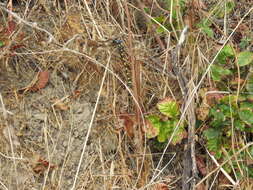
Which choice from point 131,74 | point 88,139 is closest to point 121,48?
point 131,74

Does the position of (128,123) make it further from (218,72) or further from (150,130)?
(218,72)

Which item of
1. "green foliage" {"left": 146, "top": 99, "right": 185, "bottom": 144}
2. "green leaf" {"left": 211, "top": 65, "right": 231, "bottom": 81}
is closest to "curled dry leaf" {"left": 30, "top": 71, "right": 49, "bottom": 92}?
"green foliage" {"left": 146, "top": 99, "right": 185, "bottom": 144}

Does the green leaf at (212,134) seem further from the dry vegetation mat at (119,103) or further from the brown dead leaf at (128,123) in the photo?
the brown dead leaf at (128,123)

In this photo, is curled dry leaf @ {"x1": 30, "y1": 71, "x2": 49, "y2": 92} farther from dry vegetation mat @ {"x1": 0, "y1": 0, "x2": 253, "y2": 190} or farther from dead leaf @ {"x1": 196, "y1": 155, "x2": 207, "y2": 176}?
dead leaf @ {"x1": 196, "y1": 155, "x2": 207, "y2": 176}

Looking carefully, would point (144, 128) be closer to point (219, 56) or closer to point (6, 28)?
point (219, 56)

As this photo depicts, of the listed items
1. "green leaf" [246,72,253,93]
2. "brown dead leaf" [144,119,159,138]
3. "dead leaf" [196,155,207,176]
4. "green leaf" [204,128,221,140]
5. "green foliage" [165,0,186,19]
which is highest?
"green foliage" [165,0,186,19]

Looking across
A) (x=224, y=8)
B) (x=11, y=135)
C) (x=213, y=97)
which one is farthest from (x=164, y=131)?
(x=224, y=8)
